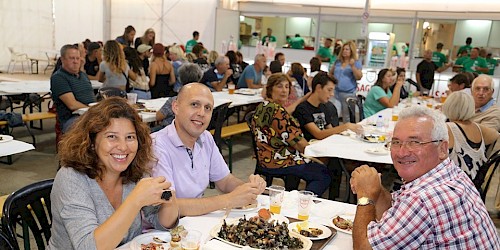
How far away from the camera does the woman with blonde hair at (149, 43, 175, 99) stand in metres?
6.72

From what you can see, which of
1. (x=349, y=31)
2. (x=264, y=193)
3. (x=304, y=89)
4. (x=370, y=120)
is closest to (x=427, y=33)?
(x=349, y=31)

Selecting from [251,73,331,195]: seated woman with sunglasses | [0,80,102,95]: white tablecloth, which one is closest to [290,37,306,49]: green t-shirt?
[0,80,102,95]: white tablecloth

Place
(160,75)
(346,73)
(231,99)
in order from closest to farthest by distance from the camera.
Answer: (231,99) → (160,75) → (346,73)

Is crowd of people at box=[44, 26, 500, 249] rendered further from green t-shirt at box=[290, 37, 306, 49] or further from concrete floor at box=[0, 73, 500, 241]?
green t-shirt at box=[290, 37, 306, 49]

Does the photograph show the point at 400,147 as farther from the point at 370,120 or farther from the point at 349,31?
the point at 349,31

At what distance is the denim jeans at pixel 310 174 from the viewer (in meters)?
3.89

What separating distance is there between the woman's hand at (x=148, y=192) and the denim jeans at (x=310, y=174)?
2.22 metres

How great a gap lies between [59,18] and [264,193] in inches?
511

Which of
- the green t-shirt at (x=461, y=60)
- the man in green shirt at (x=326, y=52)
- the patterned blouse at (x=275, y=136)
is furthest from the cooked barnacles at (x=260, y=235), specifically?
the man in green shirt at (x=326, y=52)

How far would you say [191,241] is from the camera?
1.78 metres

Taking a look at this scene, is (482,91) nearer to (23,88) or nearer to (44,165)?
(44,165)

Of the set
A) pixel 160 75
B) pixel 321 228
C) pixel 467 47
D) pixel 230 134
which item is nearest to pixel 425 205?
pixel 321 228

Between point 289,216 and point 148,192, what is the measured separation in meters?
0.81

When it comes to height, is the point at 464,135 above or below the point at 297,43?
below
